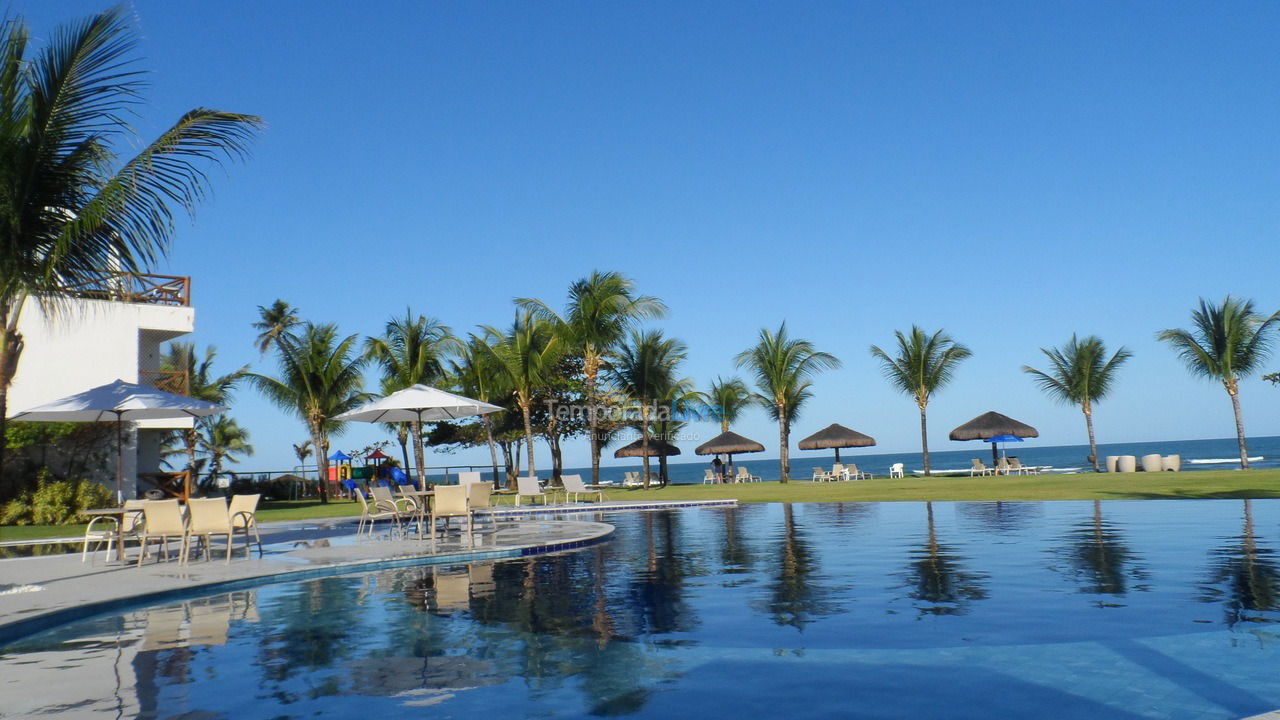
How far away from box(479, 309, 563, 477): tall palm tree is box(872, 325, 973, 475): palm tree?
15.3 meters

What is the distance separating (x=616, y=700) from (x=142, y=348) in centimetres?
2331

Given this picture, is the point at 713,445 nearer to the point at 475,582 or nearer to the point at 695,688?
the point at 475,582

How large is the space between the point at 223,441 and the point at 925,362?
32460 mm

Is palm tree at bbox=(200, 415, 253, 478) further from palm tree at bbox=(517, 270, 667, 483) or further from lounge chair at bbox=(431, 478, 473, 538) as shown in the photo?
lounge chair at bbox=(431, 478, 473, 538)

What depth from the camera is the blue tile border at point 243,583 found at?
23.0 ft

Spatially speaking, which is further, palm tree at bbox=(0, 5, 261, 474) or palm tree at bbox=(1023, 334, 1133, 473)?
palm tree at bbox=(1023, 334, 1133, 473)

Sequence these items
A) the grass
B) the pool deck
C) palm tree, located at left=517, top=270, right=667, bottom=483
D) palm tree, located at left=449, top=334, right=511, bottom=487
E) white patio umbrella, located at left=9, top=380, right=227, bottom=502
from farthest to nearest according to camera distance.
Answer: palm tree, located at left=449, top=334, right=511, bottom=487 → palm tree, located at left=517, top=270, right=667, bottom=483 → the grass → white patio umbrella, located at left=9, top=380, right=227, bottom=502 → the pool deck

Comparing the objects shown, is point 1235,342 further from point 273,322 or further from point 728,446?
point 273,322

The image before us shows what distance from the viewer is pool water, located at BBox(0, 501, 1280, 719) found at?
4.65 meters

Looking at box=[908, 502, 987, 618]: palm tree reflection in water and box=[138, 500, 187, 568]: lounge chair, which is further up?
box=[138, 500, 187, 568]: lounge chair

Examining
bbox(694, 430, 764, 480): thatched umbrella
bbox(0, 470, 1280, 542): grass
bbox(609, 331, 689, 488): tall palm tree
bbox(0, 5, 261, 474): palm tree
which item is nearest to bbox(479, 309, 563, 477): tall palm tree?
bbox(609, 331, 689, 488): tall palm tree

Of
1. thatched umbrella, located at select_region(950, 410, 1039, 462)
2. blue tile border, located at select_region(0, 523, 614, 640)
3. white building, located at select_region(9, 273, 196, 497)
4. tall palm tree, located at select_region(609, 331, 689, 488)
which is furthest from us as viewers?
thatched umbrella, located at select_region(950, 410, 1039, 462)

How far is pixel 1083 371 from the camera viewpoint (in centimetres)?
3769

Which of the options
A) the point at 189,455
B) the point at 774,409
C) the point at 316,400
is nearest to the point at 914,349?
the point at 774,409
